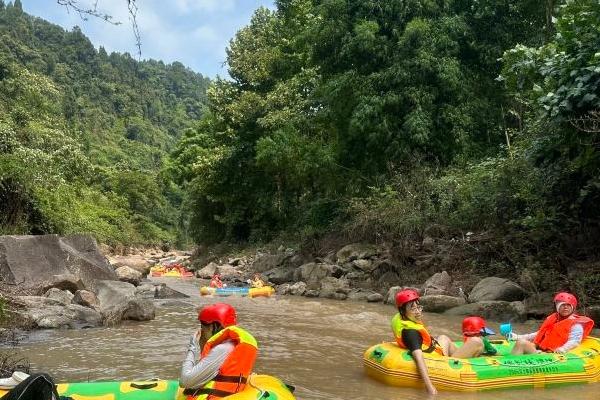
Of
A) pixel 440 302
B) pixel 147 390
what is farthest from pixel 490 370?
pixel 440 302

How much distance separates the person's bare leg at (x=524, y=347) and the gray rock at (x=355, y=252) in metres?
8.96

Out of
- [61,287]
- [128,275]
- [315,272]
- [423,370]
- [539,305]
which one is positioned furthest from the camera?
[128,275]

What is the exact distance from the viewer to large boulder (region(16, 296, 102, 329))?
9.06 m

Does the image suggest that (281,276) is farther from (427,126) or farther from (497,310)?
(497,310)

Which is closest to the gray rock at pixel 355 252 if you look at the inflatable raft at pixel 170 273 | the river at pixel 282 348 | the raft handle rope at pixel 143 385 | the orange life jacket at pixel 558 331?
the river at pixel 282 348

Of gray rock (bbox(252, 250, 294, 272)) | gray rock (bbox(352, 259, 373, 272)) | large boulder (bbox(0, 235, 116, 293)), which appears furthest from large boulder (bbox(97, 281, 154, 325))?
gray rock (bbox(252, 250, 294, 272))

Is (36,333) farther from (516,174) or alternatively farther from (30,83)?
(30,83)

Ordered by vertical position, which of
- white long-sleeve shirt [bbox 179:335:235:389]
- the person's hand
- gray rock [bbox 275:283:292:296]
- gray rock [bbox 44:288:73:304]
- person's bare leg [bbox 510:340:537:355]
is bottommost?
the person's hand

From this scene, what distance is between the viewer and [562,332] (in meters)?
6.56

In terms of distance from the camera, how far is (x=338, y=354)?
7.89 meters

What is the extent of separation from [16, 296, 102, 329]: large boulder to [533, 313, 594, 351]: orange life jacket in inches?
269

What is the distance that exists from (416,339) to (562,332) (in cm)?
185

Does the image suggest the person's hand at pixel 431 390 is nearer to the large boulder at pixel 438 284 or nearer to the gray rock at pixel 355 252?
the large boulder at pixel 438 284

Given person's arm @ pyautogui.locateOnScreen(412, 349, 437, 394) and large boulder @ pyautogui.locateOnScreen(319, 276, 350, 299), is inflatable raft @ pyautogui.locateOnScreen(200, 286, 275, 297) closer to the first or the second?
large boulder @ pyautogui.locateOnScreen(319, 276, 350, 299)
